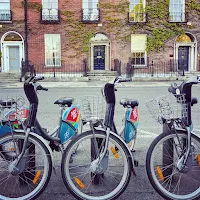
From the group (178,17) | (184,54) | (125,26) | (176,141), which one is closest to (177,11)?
(178,17)

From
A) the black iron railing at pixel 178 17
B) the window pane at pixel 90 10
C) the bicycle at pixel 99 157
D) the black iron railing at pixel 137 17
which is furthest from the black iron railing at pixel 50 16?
the bicycle at pixel 99 157

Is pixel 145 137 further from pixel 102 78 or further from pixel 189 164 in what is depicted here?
pixel 102 78

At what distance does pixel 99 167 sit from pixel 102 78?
793 inches

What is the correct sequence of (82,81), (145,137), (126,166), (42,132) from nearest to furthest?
(126,166)
(42,132)
(145,137)
(82,81)

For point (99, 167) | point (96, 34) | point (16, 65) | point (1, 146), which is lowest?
point (99, 167)

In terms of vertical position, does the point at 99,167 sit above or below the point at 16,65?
below

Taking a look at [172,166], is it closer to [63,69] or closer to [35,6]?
[63,69]

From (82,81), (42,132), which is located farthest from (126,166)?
(82,81)

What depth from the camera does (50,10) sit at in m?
25.0

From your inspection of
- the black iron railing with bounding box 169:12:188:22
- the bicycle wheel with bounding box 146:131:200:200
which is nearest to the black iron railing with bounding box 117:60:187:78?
the black iron railing with bounding box 169:12:188:22

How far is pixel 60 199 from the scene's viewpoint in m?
3.07

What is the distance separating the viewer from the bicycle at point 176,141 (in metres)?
2.95

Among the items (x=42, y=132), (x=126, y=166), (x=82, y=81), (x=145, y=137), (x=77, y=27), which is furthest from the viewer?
(x=77, y=27)

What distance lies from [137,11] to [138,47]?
3195mm
